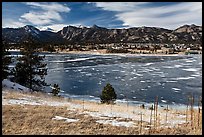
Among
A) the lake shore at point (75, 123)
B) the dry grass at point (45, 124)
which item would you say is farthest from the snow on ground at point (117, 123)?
the dry grass at point (45, 124)

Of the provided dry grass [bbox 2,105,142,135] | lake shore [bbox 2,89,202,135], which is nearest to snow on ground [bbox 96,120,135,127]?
lake shore [bbox 2,89,202,135]

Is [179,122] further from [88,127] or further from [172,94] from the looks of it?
[172,94]

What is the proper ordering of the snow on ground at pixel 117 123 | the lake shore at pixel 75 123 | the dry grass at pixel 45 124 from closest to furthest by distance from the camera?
the dry grass at pixel 45 124 < the lake shore at pixel 75 123 < the snow on ground at pixel 117 123

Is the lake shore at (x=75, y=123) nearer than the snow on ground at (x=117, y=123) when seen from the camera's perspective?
Yes

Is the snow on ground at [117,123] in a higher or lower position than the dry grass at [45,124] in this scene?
lower

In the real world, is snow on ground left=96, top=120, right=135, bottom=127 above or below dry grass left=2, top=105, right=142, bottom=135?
below

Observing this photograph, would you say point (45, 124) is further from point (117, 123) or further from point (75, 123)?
point (117, 123)

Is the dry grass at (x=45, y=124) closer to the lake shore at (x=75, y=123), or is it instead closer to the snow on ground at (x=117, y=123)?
the lake shore at (x=75, y=123)

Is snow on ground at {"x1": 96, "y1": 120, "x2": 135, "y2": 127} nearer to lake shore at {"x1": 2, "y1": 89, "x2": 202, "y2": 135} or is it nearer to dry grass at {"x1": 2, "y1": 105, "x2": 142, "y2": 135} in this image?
lake shore at {"x1": 2, "y1": 89, "x2": 202, "y2": 135}

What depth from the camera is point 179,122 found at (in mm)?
10383

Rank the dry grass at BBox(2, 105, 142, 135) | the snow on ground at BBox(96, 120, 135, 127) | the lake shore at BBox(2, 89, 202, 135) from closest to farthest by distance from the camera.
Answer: the dry grass at BBox(2, 105, 142, 135) → the lake shore at BBox(2, 89, 202, 135) → the snow on ground at BBox(96, 120, 135, 127)

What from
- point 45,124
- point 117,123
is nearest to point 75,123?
point 45,124

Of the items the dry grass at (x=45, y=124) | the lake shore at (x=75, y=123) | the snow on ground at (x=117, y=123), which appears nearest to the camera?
the dry grass at (x=45, y=124)

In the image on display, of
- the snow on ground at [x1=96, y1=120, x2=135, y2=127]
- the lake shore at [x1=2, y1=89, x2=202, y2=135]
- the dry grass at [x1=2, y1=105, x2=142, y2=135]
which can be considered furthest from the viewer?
the snow on ground at [x1=96, y1=120, x2=135, y2=127]
